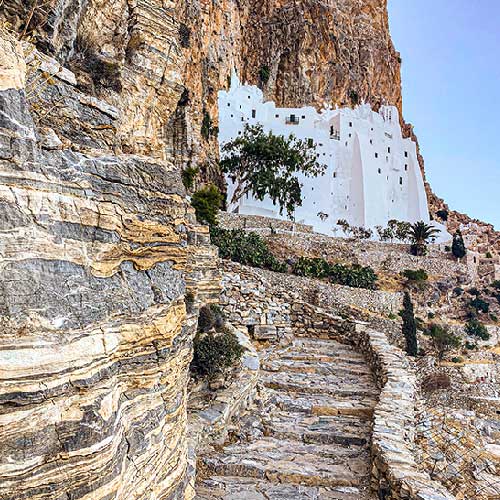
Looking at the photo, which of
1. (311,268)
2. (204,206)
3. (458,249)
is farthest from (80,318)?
(458,249)

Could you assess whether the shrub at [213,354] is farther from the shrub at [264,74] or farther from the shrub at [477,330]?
the shrub at [264,74]

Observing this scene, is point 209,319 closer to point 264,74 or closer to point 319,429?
point 319,429

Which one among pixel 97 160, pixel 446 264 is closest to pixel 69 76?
pixel 97 160

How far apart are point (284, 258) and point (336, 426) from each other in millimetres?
19851

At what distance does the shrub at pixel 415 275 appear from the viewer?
29766 mm

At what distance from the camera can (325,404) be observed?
7.05 metres

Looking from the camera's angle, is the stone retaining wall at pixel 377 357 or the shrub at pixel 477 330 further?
the shrub at pixel 477 330

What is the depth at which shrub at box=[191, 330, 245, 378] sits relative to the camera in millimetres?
6660

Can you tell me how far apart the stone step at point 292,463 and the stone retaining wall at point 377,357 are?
43cm

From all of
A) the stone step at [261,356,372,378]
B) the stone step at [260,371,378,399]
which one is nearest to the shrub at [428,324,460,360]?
the stone step at [261,356,372,378]

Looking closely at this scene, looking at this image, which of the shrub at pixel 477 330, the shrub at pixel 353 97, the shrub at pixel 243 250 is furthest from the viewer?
the shrub at pixel 353 97

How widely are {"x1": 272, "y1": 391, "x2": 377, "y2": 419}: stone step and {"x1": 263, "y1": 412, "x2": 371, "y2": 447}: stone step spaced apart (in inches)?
5.4

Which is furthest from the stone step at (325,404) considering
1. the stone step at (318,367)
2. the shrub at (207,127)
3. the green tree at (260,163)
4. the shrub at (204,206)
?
the shrub at (207,127)

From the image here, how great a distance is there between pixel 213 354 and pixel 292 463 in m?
2.12
